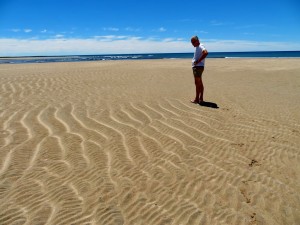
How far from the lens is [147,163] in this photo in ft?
13.3

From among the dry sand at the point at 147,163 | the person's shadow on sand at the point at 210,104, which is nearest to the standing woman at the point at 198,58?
the person's shadow on sand at the point at 210,104

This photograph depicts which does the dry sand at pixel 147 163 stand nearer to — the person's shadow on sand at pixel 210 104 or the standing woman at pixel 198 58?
the person's shadow on sand at pixel 210 104

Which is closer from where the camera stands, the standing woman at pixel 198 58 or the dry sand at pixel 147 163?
the dry sand at pixel 147 163

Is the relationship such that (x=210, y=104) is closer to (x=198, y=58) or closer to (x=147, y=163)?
(x=198, y=58)

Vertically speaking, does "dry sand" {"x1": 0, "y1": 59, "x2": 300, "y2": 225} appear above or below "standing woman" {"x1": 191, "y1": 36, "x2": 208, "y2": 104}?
below

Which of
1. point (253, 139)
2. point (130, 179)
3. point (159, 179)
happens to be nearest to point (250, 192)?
point (159, 179)

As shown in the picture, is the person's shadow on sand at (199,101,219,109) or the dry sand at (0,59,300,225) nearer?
the dry sand at (0,59,300,225)

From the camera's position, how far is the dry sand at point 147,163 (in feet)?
9.72

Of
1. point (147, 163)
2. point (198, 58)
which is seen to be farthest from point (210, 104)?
point (147, 163)

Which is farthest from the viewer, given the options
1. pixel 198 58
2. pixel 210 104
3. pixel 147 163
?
pixel 210 104

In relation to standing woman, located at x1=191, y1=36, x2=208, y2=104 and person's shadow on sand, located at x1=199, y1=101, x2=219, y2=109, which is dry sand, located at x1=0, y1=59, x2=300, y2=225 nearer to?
person's shadow on sand, located at x1=199, y1=101, x2=219, y2=109

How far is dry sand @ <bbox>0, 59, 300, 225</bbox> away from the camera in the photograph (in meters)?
2.96

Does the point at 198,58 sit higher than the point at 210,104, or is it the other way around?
the point at 198,58

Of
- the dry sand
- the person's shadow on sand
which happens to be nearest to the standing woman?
the person's shadow on sand
